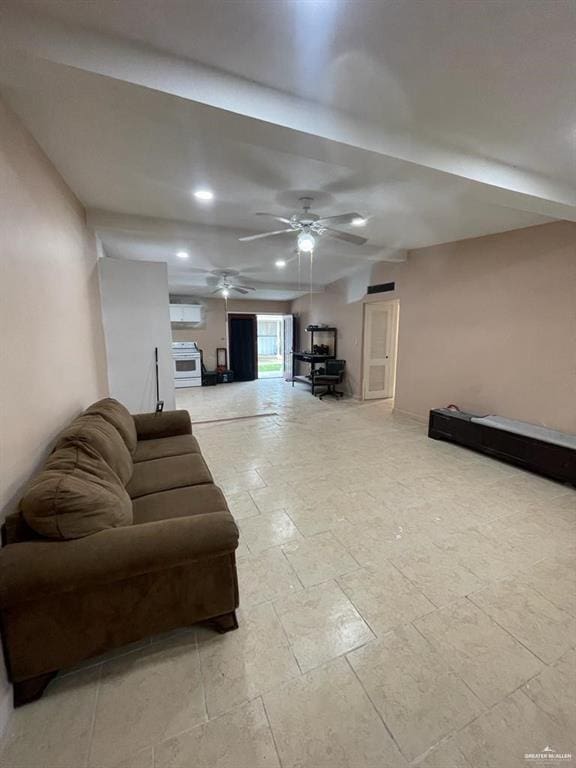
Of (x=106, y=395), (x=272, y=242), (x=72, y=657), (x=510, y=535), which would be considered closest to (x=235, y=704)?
(x=72, y=657)

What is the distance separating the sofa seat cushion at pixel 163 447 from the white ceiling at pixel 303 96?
214 cm

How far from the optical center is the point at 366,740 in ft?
3.83

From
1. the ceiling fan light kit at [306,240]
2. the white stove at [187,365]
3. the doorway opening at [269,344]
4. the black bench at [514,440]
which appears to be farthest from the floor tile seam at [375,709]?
the doorway opening at [269,344]

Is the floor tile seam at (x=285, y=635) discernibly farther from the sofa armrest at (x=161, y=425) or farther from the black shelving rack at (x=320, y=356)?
the black shelving rack at (x=320, y=356)

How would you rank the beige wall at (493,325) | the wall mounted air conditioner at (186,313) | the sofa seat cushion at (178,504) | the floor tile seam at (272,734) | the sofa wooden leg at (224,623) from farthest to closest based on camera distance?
the wall mounted air conditioner at (186,313), the beige wall at (493,325), the sofa seat cushion at (178,504), the sofa wooden leg at (224,623), the floor tile seam at (272,734)

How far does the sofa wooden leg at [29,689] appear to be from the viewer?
1.26m

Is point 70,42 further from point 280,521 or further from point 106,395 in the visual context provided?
point 106,395

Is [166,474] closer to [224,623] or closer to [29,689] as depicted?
[224,623]

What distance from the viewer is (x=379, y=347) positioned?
6.65 m

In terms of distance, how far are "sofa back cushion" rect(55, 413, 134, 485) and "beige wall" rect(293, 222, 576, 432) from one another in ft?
13.5

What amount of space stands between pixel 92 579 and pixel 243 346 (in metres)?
8.45

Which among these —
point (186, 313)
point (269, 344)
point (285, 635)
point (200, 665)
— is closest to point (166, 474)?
point (200, 665)

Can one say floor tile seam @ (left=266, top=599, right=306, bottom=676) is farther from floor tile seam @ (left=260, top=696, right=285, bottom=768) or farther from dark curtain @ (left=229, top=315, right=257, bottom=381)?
dark curtain @ (left=229, top=315, right=257, bottom=381)

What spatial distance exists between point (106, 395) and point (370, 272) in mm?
4884
